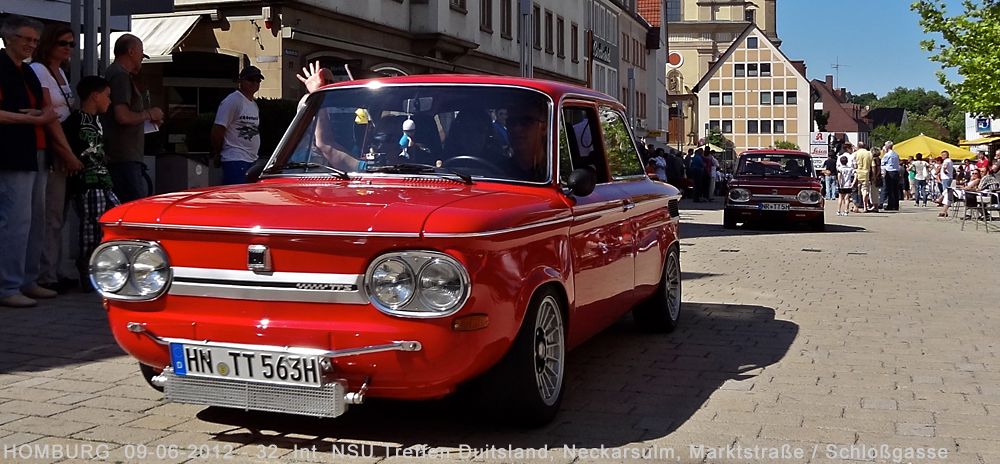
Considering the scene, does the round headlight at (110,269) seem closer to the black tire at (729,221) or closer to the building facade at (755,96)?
the black tire at (729,221)

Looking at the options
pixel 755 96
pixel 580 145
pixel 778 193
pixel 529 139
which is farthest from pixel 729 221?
pixel 755 96

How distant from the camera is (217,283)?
4.80 m

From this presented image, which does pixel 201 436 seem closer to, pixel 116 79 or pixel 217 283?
pixel 217 283

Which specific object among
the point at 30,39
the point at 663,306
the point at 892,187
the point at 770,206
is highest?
the point at 30,39

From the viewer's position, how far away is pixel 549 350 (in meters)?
5.45

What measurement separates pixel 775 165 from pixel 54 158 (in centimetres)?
1690

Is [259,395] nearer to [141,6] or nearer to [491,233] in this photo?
[491,233]

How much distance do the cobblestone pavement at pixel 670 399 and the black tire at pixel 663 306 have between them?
0.10 m

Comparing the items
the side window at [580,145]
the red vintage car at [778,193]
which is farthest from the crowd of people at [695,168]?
the side window at [580,145]

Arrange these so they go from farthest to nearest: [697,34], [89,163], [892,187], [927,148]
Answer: [697,34] → [927,148] → [892,187] → [89,163]

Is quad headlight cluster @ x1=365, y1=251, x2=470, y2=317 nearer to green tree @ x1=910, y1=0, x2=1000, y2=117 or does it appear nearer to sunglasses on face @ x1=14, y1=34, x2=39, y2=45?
sunglasses on face @ x1=14, y1=34, x2=39, y2=45

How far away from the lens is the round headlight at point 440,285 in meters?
4.61

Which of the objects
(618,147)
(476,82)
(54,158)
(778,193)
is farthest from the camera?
(778,193)

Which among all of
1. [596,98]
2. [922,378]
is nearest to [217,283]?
[596,98]
